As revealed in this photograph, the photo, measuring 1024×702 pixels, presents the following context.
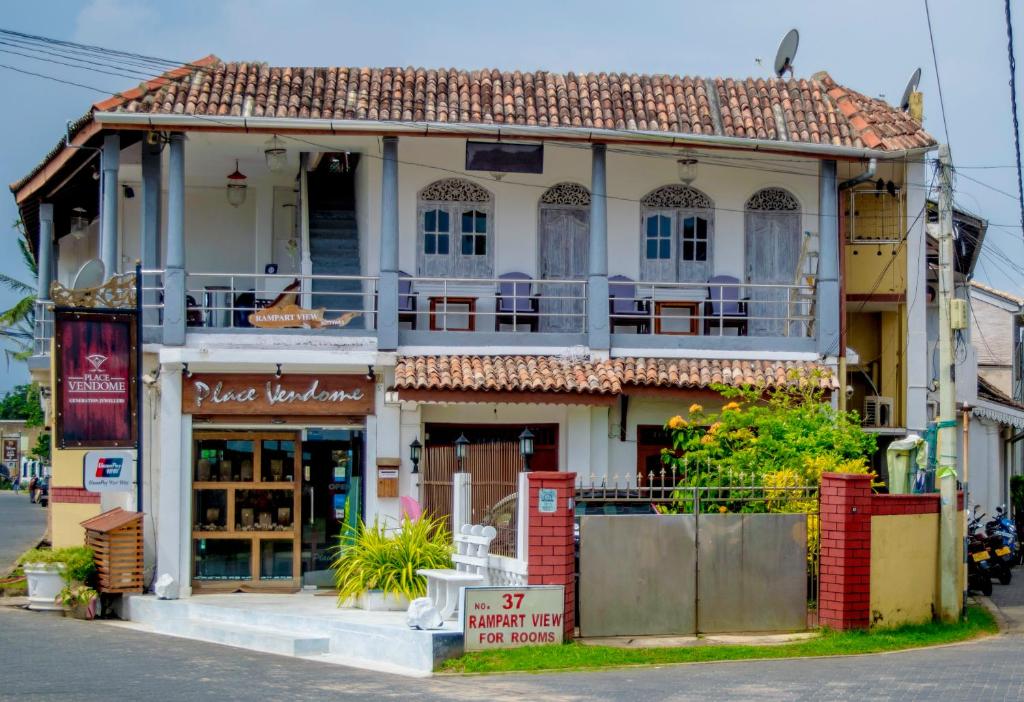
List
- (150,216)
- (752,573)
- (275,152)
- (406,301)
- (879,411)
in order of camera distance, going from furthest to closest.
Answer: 1. (879,411)
2. (406,301)
3. (150,216)
4. (275,152)
5. (752,573)

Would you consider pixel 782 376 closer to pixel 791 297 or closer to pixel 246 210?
pixel 791 297

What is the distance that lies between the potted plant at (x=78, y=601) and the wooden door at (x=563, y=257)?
7807 mm

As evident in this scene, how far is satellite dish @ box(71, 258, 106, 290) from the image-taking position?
811 inches

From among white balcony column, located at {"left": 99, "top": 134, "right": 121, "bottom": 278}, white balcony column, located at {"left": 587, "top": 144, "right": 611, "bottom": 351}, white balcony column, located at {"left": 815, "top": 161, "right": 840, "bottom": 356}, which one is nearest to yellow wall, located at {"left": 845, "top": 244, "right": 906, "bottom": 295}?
white balcony column, located at {"left": 815, "top": 161, "right": 840, "bottom": 356}

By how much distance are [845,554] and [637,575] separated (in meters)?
2.35

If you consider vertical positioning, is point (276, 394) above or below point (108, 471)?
above

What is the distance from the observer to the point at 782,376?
2128cm

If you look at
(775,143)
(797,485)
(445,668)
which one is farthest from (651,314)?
(445,668)

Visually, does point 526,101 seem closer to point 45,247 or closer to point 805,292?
point 805,292

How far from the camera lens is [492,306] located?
74.2 ft

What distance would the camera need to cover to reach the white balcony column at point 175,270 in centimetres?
2052

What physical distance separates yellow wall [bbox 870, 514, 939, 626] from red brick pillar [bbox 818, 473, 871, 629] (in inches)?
8.4

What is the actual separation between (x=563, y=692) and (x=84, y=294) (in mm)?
10318

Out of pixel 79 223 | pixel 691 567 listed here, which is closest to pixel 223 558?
pixel 691 567
